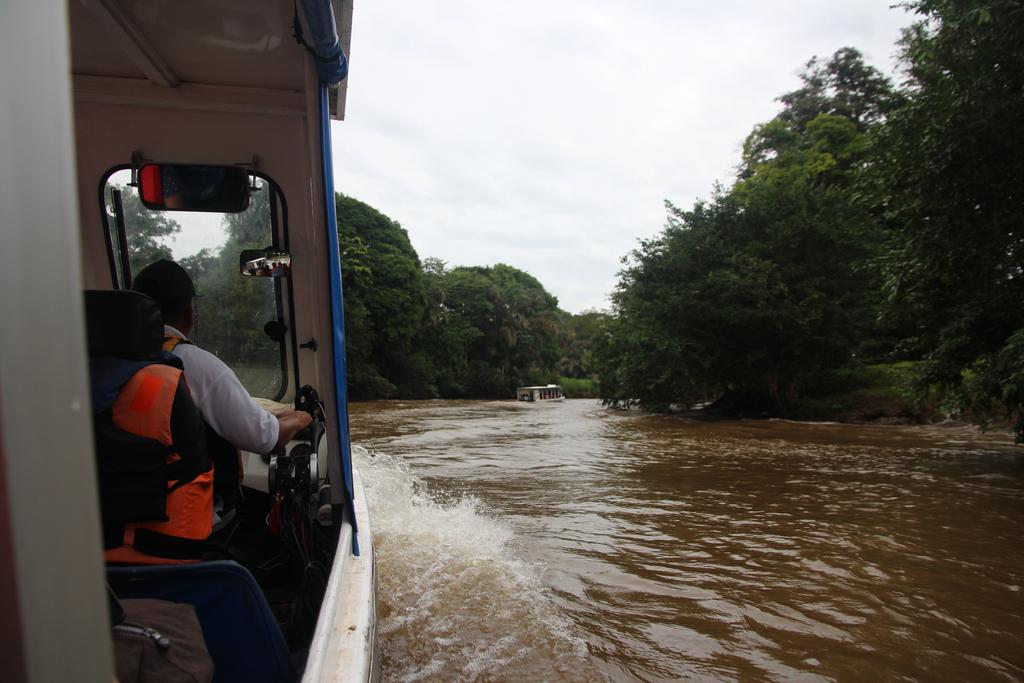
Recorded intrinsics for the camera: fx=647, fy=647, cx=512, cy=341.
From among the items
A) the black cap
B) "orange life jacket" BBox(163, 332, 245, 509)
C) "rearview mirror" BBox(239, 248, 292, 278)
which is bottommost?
"orange life jacket" BBox(163, 332, 245, 509)

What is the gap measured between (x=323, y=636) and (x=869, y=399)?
67.9 ft

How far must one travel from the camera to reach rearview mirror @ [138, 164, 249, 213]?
3590 mm

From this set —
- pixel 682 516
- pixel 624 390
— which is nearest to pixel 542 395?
pixel 624 390

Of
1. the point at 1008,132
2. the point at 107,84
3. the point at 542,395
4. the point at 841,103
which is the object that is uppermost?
the point at 841,103

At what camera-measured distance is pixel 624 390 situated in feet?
80.9

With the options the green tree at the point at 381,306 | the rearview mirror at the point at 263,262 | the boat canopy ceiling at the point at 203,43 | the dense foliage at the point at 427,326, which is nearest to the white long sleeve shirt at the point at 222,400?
the boat canopy ceiling at the point at 203,43

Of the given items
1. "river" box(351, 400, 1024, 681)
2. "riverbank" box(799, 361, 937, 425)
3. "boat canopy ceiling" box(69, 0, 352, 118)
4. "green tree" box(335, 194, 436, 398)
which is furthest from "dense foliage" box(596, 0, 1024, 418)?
"green tree" box(335, 194, 436, 398)

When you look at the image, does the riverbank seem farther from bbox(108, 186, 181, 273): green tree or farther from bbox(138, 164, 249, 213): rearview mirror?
bbox(108, 186, 181, 273): green tree

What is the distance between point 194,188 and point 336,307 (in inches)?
74.2

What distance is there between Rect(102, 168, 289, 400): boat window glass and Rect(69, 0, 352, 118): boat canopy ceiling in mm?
601

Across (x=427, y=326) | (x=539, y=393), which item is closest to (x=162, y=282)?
(x=539, y=393)

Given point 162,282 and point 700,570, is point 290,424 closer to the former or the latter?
point 162,282

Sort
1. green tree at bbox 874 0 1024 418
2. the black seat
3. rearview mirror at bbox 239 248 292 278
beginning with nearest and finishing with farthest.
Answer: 1. the black seat
2. rearview mirror at bbox 239 248 292 278
3. green tree at bbox 874 0 1024 418

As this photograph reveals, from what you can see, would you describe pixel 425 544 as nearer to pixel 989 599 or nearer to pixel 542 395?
pixel 989 599
